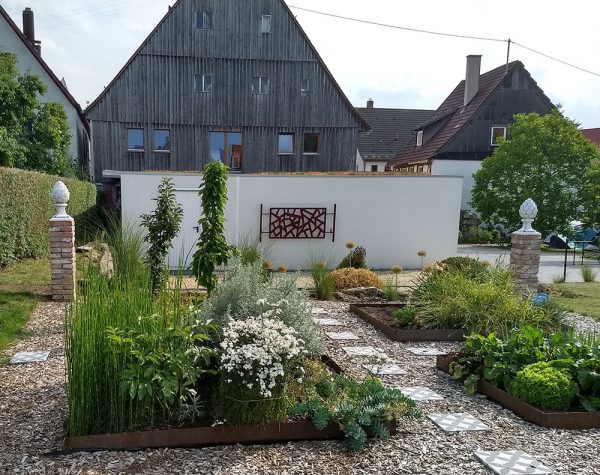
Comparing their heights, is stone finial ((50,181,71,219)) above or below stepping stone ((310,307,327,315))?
above

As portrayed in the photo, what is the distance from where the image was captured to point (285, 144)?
21.2 meters

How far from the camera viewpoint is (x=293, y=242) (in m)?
11.6

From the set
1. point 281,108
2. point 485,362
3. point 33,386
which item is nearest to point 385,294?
point 485,362

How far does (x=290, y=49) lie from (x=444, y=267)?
14842 millimetres

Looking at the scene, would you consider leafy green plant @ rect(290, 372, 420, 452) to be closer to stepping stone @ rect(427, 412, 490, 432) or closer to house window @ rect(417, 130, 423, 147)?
stepping stone @ rect(427, 412, 490, 432)

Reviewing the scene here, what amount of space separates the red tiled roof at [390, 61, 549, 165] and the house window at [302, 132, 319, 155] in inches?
278

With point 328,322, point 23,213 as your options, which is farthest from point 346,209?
point 23,213

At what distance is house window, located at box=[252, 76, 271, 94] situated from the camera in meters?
20.4

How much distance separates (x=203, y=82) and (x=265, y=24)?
127 inches

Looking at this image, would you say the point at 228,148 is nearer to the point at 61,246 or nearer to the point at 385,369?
the point at 61,246

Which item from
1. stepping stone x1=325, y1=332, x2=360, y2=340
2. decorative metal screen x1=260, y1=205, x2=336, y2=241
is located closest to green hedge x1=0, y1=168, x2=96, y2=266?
decorative metal screen x1=260, y1=205, x2=336, y2=241

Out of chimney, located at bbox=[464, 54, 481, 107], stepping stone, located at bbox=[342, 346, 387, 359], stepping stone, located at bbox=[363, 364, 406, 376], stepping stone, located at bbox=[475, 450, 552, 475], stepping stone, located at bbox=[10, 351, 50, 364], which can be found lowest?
stepping stone, located at bbox=[342, 346, 387, 359]

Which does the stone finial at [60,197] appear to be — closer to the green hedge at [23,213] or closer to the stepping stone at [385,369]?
the green hedge at [23,213]

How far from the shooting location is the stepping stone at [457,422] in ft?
11.4
